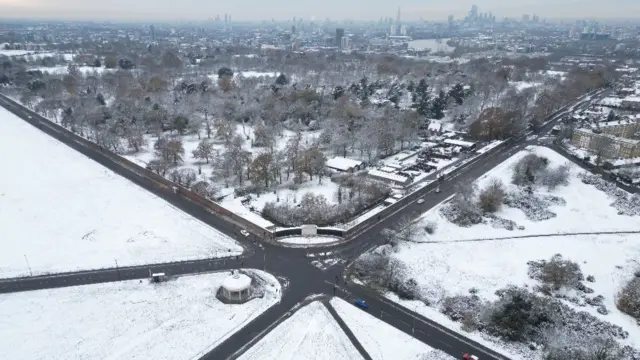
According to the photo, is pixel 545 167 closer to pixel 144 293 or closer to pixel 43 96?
pixel 144 293

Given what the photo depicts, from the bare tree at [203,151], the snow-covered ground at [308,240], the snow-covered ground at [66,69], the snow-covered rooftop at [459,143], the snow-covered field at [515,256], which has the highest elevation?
the snow-covered ground at [66,69]

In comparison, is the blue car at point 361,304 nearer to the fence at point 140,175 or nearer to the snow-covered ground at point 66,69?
the fence at point 140,175

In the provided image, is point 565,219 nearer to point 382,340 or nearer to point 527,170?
point 527,170

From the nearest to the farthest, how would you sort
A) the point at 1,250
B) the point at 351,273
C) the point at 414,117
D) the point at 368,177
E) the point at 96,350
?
the point at 96,350, the point at 351,273, the point at 1,250, the point at 368,177, the point at 414,117

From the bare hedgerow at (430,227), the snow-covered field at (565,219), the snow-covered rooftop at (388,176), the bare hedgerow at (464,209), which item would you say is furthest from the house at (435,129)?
the bare hedgerow at (430,227)

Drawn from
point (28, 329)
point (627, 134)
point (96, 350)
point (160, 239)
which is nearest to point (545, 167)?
point (627, 134)

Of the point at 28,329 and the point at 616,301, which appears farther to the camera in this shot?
the point at 616,301

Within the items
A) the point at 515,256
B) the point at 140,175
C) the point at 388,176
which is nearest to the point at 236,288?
the point at 515,256

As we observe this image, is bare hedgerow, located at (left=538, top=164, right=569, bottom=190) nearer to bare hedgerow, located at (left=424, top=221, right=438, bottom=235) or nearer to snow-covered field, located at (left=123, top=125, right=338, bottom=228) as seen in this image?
bare hedgerow, located at (left=424, top=221, right=438, bottom=235)

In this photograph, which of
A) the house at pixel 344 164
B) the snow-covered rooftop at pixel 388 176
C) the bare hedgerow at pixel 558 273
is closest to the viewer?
the bare hedgerow at pixel 558 273
